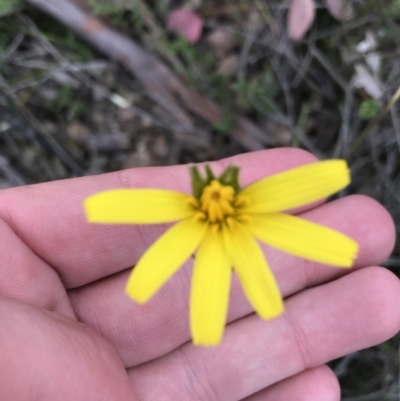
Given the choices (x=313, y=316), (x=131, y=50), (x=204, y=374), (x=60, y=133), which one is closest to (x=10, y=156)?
(x=60, y=133)

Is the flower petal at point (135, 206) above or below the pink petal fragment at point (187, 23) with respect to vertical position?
below

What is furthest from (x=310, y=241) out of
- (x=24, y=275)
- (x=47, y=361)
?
(x=24, y=275)

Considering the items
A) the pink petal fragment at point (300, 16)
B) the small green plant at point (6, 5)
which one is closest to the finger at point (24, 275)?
the small green plant at point (6, 5)

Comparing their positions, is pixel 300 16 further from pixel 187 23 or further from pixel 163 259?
pixel 163 259

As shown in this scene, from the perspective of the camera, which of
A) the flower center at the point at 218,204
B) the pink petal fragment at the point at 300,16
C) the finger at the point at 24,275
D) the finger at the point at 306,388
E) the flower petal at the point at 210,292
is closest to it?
the flower petal at the point at 210,292

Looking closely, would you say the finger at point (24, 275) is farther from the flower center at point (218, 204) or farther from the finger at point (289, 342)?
the flower center at point (218, 204)

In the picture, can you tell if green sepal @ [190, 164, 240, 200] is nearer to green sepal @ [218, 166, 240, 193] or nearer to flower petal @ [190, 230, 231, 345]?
green sepal @ [218, 166, 240, 193]
